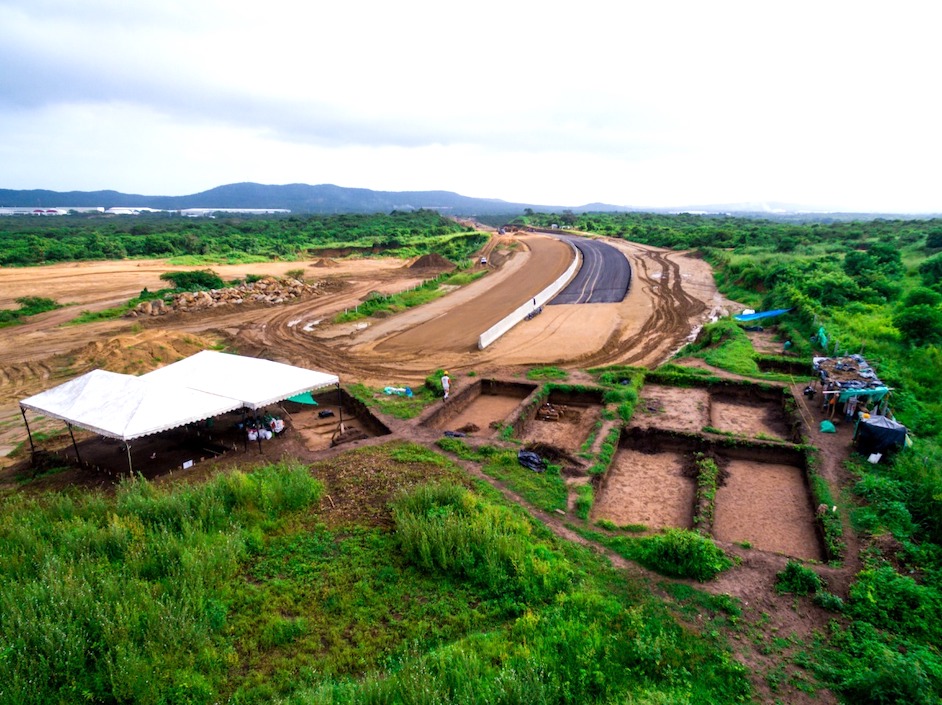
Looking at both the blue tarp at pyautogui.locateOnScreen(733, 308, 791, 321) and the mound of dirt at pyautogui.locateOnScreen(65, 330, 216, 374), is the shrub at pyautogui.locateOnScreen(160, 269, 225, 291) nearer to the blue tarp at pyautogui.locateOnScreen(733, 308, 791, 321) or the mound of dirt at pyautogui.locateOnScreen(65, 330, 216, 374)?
the mound of dirt at pyautogui.locateOnScreen(65, 330, 216, 374)

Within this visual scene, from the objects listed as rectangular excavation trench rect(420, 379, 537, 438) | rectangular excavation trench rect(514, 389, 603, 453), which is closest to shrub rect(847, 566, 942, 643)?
rectangular excavation trench rect(514, 389, 603, 453)

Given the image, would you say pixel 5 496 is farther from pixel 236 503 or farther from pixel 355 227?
pixel 355 227

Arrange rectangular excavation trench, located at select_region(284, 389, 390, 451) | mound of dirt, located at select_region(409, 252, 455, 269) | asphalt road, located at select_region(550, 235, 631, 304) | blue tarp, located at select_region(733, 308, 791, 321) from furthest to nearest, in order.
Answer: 1. mound of dirt, located at select_region(409, 252, 455, 269)
2. asphalt road, located at select_region(550, 235, 631, 304)
3. blue tarp, located at select_region(733, 308, 791, 321)
4. rectangular excavation trench, located at select_region(284, 389, 390, 451)

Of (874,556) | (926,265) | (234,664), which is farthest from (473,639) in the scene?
(926,265)

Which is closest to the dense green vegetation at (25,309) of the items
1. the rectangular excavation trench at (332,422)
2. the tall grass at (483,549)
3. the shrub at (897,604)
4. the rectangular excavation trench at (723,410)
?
the rectangular excavation trench at (332,422)

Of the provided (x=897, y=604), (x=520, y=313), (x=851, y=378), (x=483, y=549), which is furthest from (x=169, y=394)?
(x=520, y=313)
